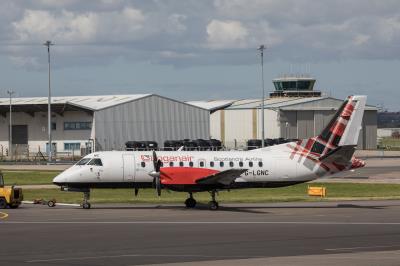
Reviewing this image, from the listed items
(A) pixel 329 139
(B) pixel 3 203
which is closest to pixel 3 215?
(B) pixel 3 203

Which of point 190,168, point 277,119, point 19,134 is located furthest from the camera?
point 277,119

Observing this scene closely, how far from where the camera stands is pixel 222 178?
41938 mm

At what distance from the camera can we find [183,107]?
417ft

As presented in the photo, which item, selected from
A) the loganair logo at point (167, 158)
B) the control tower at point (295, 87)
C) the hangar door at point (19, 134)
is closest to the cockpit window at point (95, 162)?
the loganair logo at point (167, 158)

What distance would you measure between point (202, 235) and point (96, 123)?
3342 inches

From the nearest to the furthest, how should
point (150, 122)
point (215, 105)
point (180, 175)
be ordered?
point (180, 175) < point (150, 122) < point (215, 105)

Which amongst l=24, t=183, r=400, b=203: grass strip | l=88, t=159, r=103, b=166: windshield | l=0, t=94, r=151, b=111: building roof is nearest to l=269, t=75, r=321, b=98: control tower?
l=0, t=94, r=151, b=111: building roof

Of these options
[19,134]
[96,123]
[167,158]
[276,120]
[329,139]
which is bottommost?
[167,158]

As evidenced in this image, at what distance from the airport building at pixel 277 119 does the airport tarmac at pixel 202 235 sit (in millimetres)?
85303

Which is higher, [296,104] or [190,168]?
[296,104]

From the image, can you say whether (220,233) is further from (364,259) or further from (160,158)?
(160,158)

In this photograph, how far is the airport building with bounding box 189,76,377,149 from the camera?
131125 millimetres

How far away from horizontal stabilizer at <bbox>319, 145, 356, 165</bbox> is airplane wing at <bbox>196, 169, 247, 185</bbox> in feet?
17.3

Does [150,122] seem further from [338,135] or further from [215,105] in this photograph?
[338,135]
